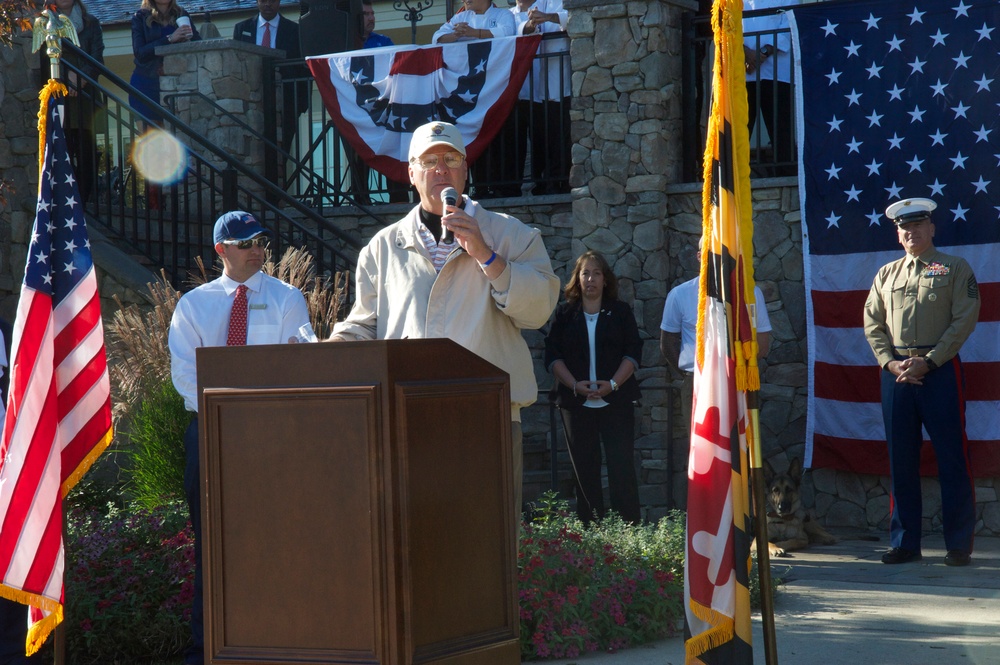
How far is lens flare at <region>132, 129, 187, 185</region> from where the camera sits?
9750 mm

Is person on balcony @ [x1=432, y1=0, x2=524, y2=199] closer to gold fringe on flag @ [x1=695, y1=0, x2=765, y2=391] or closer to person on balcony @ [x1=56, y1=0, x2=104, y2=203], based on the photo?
person on balcony @ [x1=56, y1=0, x2=104, y2=203]

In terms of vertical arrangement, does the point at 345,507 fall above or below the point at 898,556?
above

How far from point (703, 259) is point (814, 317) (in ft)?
16.6

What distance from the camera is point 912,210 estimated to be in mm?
7090

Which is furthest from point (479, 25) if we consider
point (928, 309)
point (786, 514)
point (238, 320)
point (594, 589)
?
point (594, 589)

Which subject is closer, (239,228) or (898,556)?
(239,228)

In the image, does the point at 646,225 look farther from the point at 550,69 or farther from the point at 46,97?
the point at 46,97

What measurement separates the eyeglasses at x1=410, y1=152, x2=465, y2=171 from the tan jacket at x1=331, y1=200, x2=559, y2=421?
14 cm

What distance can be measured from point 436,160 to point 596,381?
4.15m

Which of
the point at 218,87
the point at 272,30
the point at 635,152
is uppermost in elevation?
the point at 272,30

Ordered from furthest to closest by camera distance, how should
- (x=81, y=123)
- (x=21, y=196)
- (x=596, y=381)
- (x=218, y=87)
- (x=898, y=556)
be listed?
1. (x=218, y=87)
2. (x=81, y=123)
3. (x=21, y=196)
4. (x=596, y=381)
5. (x=898, y=556)

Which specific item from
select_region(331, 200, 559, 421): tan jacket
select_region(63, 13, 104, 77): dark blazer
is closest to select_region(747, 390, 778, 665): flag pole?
select_region(331, 200, 559, 421): tan jacket

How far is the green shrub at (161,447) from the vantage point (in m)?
6.32

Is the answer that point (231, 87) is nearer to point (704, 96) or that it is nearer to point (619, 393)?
point (704, 96)
